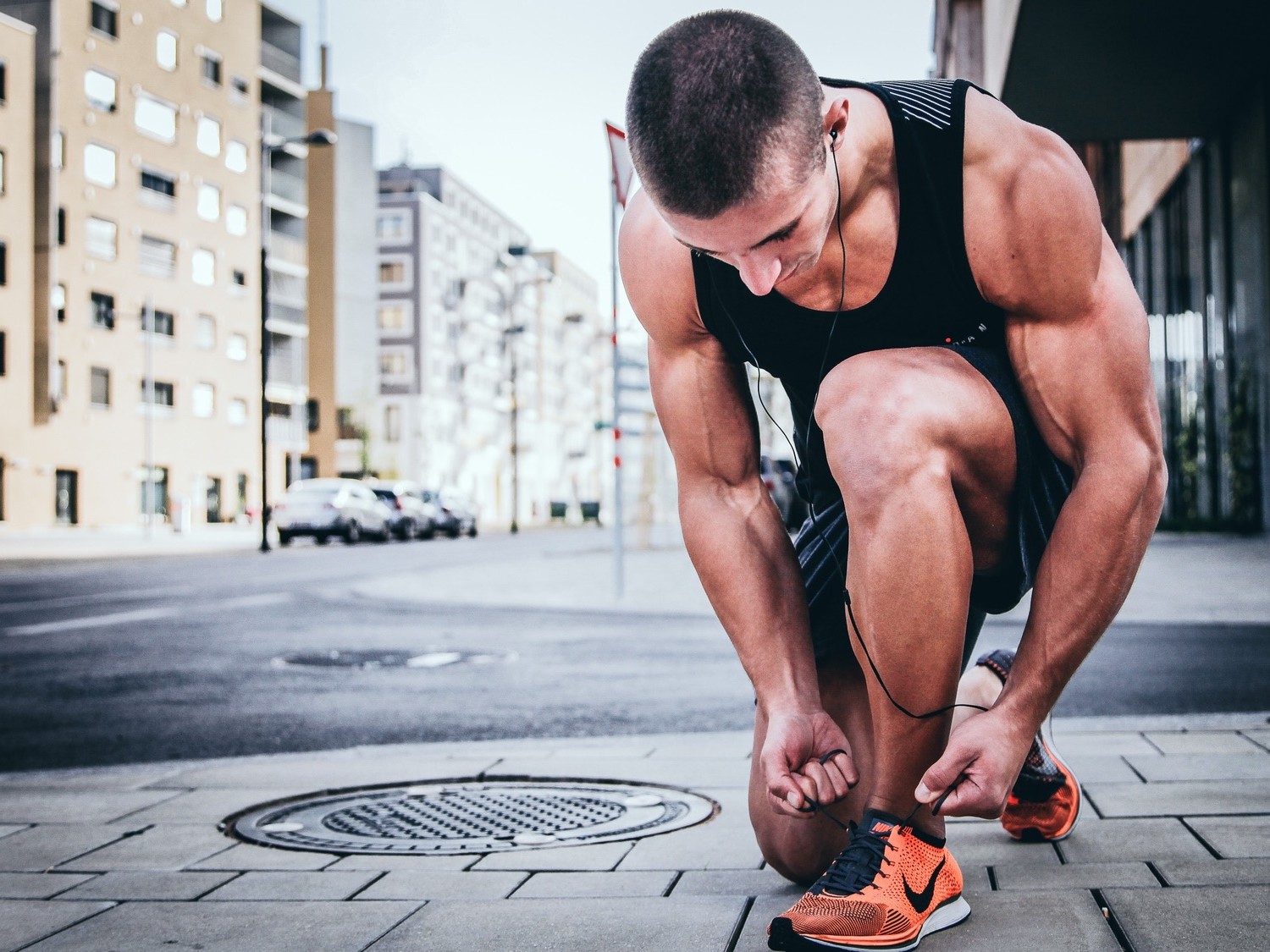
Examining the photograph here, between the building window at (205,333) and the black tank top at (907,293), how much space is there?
5150 centimetres

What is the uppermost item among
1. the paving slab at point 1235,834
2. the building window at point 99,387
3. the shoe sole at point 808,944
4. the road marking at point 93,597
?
A: the building window at point 99,387

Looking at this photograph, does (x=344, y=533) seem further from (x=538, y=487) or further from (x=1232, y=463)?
(x=538, y=487)

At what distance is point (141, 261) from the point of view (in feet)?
158

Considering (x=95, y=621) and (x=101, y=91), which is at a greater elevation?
(x=101, y=91)

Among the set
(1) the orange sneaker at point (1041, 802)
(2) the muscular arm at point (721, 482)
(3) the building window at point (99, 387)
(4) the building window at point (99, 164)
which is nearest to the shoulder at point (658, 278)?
(2) the muscular arm at point (721, 482)

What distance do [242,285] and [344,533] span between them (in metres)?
26.3

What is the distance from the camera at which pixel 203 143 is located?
168 ft

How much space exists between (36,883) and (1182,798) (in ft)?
8.06

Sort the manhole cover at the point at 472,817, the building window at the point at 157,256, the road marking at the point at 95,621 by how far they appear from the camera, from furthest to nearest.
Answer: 1. the building window at the point at 157,256
2. the road marking at the point at 95,621
3. the manhole cover at the point at 472,817

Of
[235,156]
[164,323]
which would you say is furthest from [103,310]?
[235,156]

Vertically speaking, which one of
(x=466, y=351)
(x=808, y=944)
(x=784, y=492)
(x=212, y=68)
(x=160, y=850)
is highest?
(x=212, y=68)

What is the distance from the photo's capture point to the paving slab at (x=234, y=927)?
2.18 metres

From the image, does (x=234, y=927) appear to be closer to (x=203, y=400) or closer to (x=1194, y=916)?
(x=1194, y=916)

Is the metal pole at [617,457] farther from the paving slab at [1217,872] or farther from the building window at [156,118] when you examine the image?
the building window at [156,118]
